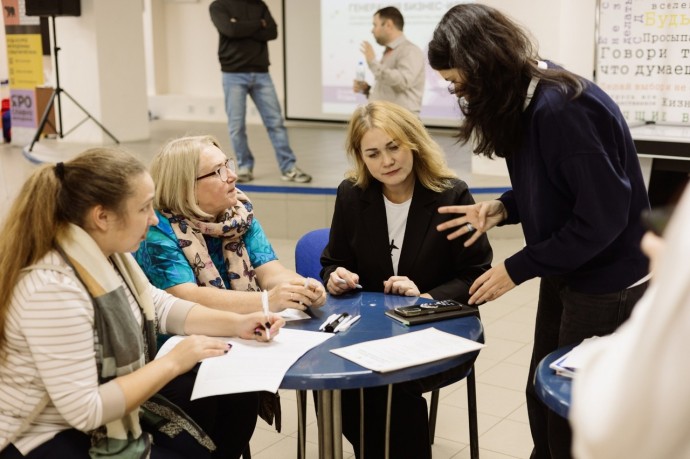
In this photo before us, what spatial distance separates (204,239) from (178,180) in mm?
205

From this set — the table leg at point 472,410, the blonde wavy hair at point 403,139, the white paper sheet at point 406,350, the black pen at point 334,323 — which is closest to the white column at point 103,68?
the blonde wavy hair at point 403,139

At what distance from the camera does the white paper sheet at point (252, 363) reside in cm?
183

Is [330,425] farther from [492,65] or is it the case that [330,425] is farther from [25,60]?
[25,60]

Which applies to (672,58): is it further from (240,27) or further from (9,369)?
(9,369)

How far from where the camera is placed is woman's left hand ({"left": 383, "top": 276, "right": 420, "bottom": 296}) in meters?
2.52

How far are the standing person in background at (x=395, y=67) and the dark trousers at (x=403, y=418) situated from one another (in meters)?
3.76

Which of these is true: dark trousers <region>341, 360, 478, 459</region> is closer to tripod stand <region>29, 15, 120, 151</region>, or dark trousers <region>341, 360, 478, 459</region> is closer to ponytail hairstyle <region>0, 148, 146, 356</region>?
ponytail hairstyle <region>0, 148, 146, 356</region>

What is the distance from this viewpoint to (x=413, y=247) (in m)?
2.69

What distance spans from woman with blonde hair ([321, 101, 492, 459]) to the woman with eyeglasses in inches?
9.9

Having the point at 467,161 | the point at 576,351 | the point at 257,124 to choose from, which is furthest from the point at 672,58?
the point at 257,124

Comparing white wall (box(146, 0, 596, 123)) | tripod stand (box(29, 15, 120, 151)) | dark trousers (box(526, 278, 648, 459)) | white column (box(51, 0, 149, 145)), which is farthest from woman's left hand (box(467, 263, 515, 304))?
white wall (box(146, 0, 596, 123))

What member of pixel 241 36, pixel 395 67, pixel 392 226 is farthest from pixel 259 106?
pixel 392 226

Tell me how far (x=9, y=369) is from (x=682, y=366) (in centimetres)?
140

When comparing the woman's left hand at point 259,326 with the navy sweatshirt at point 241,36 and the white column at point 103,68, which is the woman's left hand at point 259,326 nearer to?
the navy sweatshirt at point 241,36
